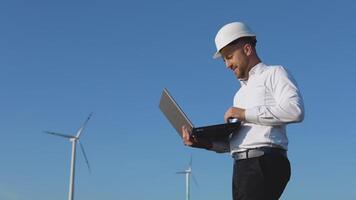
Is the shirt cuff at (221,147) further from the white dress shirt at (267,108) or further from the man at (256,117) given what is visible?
the white dress shirt at (267,108)

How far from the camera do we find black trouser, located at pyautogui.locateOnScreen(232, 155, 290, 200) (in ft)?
22.0

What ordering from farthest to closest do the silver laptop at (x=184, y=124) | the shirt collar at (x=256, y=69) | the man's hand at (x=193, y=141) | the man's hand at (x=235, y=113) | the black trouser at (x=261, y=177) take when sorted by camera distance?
the shirt collar at (x=256, y=69) → the man's hand at (x=193, y=141) → the silver laptop at (x=184, y=124) → the man's hand at (x=235, y=113) → the black trouser at (x=261, y=177)

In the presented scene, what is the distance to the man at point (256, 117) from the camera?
6.73 metres

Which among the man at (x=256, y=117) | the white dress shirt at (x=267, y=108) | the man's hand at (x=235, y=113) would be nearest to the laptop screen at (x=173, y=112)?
the man at (x=256, y=117)

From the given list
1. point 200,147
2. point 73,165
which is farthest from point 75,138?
point 200,147

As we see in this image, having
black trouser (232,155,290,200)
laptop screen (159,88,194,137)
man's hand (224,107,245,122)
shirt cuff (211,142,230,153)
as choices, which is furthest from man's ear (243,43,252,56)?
black trouser (232,155,290,200)

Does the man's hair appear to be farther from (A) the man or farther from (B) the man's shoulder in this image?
(B) the man's shoulder

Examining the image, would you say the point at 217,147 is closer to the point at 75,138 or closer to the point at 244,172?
the point at 244,172

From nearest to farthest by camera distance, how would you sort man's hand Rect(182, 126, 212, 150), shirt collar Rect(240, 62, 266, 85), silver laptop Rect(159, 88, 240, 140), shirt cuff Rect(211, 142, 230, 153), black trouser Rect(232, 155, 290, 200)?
black trouser Rect(232, 155, 290, 200) → silver laptop Rect(159, 88, 240, 140) → man's hand Rect(182, 126, 212, 150) → shirt collar Rect(240, 62, 266, 85) → shirt cuff Rect(211, 142, 230, 153)

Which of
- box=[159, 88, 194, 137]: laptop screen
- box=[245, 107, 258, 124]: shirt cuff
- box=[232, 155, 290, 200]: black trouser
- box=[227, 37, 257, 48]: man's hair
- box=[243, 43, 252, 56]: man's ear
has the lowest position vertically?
box=[232, 155, 290, 200]: black trouser

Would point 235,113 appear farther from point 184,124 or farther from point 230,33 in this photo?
point 230,33

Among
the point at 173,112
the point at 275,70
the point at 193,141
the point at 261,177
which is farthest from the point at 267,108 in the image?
the point at 173,112

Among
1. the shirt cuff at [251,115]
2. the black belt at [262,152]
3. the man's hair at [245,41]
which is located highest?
the man's hair at [245,41]

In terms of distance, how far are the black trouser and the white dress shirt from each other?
0.56ft
